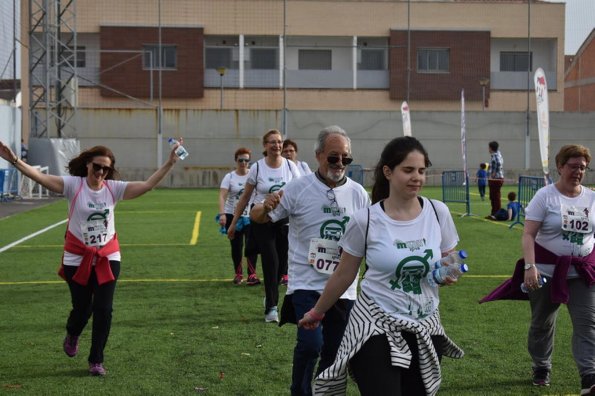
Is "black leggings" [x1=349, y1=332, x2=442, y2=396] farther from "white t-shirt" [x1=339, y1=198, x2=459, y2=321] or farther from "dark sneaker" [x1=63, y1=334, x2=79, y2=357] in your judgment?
"dark sneaker" [x1=63, y1=334, x2=79, y2=357]

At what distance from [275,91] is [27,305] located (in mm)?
36700

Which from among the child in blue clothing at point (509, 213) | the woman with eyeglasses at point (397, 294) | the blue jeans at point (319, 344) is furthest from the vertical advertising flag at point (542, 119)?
the woman with eyeglasses at point (397, 294)

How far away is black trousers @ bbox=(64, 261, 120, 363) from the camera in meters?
7.76

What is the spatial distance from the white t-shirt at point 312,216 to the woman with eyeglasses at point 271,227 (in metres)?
3.06

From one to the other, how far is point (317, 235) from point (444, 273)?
1.90 metres

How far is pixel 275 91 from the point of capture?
4741cm

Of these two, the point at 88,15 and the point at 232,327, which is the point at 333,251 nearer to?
the point at 232,327

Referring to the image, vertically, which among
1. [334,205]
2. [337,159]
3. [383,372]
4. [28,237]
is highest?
[337,159]

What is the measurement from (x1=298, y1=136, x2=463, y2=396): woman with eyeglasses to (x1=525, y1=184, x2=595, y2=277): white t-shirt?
226cm

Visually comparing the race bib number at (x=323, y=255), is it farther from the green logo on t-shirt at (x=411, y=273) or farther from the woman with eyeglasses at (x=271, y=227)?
the woman with eyeglasses at (x=271, y=227)

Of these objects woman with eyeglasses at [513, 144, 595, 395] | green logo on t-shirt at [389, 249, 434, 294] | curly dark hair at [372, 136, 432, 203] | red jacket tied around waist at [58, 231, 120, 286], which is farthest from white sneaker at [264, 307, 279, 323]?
green logo on t-shirt at [389, 249, 434, 294]

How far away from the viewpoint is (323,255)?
6406 millimetres

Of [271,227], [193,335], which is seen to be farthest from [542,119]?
[193,335]

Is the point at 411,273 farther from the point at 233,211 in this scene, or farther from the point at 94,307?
the point at 233,211
